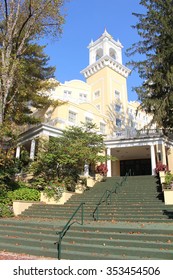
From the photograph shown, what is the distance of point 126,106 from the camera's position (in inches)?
1489

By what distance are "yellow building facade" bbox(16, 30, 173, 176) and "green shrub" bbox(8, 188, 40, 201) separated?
5256 mm

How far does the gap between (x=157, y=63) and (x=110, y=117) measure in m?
16.0

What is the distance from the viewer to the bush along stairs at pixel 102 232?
21.6ft

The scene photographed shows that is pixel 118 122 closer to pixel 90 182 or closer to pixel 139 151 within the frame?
pixel 139 151

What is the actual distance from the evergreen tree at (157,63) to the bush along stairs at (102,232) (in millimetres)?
5796

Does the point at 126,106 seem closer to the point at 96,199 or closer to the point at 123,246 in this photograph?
the point at 96,199

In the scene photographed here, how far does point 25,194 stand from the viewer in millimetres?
14727

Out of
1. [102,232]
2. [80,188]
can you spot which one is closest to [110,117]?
[80,188]

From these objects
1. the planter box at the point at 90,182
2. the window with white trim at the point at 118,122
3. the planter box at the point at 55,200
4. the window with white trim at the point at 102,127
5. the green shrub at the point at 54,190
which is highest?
the window with white trim at the point at 118,122

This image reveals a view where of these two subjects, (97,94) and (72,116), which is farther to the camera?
(97,94)

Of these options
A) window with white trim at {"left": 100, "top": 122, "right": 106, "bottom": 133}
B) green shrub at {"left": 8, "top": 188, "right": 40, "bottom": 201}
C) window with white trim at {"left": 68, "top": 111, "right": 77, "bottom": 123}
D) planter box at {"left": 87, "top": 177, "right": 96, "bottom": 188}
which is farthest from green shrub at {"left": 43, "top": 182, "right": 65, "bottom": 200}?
window with white trim at {"left": 100, "top": 122, "right": 106, "bottom": 133}

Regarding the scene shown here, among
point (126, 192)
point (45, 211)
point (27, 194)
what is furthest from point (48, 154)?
point (126, 192)

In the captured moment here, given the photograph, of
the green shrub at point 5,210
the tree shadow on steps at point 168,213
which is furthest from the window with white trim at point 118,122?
the tree shadow on steps at point 168,213

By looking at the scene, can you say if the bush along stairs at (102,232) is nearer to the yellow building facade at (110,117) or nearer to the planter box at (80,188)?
the planter box at (80,188)
